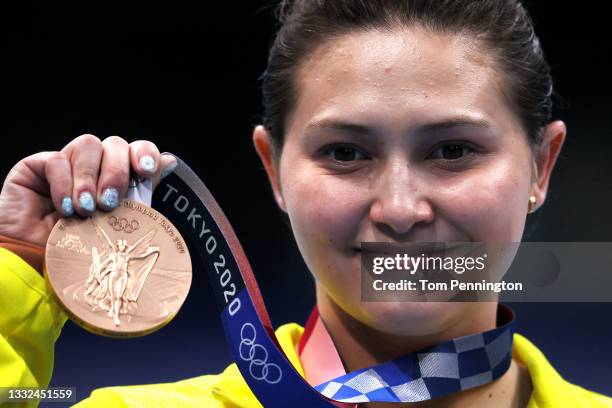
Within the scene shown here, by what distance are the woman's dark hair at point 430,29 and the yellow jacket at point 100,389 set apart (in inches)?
18.7

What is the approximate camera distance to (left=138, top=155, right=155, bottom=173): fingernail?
1498mm

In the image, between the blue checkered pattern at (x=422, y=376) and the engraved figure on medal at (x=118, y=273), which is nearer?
the engraved figure on medal at (x=118, y=273)

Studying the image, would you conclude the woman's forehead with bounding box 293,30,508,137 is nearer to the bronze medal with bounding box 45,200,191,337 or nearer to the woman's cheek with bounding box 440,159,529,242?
the woman's cheek with bounding box 440,159,529,242

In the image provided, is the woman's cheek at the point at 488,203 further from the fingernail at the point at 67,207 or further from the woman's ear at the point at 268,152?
the fingernail at the point at 67,207

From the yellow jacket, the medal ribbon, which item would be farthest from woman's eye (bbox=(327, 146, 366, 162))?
the yellow jacket

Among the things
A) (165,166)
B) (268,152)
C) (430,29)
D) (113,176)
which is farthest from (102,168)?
(430,29)

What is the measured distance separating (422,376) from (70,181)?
29.2 inches

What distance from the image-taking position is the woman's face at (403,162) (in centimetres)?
157

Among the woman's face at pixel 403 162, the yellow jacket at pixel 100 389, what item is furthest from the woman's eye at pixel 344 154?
the yellow jacket at pixel 100 389

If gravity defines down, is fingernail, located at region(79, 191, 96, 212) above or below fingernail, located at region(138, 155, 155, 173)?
below

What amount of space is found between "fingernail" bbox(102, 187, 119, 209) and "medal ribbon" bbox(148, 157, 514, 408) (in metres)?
0.16

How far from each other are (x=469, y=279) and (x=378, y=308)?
0.19 meters

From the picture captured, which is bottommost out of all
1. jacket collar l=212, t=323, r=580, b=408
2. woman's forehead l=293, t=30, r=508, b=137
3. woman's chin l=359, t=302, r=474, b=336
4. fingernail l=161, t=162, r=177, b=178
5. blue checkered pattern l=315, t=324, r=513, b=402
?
jacket collar l=212, t=323, r=580, b=408

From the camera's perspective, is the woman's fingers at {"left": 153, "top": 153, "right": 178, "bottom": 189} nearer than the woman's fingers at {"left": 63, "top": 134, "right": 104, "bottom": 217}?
No
